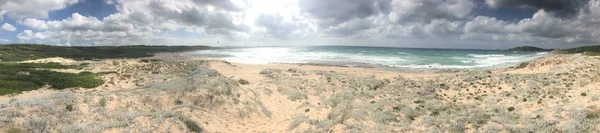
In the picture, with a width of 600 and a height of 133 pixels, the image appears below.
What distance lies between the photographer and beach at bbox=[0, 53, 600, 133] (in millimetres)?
14469

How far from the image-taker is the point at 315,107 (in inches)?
917

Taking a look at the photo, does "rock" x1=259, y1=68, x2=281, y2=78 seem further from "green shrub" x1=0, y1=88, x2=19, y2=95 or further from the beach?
"green shrub" x1=0, y1=88, x2=19, y2=95

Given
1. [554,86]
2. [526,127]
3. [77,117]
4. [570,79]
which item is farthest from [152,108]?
[570,79]

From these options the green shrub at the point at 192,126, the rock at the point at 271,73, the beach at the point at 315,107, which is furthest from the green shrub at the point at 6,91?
the rock at the point at 271,73

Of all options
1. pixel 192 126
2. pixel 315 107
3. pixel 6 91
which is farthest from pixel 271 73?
pixel 6 91

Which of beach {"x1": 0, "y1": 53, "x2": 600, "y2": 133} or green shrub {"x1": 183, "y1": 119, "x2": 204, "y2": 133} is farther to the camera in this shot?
green shrub {"x1": 183, "y1": 119, "x2": 204, "y2": 133}

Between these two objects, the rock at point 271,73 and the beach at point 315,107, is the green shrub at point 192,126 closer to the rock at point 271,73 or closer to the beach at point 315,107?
the beach at point 315,107

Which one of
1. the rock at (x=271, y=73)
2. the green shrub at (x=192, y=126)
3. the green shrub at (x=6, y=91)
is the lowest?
the green shrub at (x=192, y=126)

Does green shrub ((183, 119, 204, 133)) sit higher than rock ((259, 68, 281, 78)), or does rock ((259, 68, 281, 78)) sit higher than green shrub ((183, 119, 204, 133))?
rock ((259, 68, 281, 78))

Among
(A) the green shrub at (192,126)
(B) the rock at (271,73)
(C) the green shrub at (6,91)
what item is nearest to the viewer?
(A) the green shrub at (192,126)

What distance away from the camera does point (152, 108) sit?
1800cm

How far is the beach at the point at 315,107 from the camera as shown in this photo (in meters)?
14.5

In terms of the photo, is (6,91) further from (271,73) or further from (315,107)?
(315,107)

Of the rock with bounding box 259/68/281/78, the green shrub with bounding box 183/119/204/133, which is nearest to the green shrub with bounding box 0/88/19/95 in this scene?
the green shrub with bounding box 183/119/204/133
